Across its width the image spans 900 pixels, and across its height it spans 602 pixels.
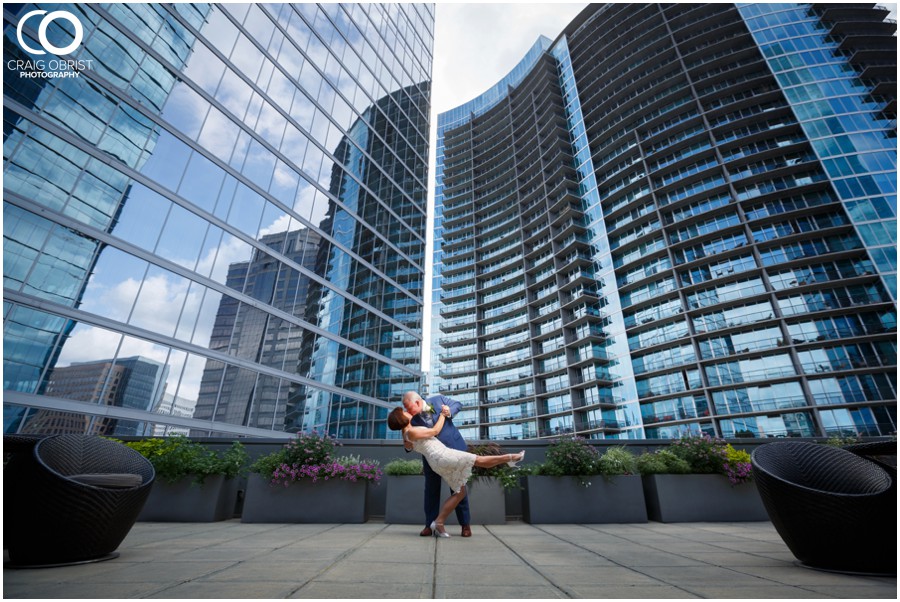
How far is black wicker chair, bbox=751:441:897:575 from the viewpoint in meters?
2.77

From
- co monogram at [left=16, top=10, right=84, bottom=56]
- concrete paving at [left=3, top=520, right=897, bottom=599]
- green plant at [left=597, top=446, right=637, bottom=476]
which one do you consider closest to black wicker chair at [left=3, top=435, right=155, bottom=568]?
concrete paving at [left=3, top=520, right=897, bottom=599]

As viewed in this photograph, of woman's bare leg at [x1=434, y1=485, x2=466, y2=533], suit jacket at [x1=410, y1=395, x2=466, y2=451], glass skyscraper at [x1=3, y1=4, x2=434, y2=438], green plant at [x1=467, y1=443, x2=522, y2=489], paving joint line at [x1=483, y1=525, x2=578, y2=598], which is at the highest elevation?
glass skyscraper at [x1=3, y1=4, x2=434, y2=438]

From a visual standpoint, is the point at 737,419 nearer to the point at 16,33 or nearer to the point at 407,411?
the point at 407,411

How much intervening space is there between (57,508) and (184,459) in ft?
13.3

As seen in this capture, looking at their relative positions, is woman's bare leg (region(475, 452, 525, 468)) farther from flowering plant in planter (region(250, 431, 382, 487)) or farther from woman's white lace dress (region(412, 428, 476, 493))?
flowering plant in planter (region(250, 431, 382, 487))

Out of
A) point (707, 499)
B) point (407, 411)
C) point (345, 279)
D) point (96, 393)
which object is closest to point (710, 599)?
point (407, 411)

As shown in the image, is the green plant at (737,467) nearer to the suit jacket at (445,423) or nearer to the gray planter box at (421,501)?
the gray planter box at (421,501)

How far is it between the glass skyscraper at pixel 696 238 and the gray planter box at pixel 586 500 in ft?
98.9

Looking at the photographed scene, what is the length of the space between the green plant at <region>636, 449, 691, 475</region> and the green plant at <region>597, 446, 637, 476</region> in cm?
19

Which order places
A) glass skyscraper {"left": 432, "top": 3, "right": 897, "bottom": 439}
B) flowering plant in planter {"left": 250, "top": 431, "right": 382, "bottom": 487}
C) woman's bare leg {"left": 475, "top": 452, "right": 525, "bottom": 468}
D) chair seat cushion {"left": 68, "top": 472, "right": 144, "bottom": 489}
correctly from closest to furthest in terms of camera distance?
1. chair seat cushion {"left": 68, "top": 472, "right": 144, "bottom": 489}
2. woman's bare leg {"left": 475, "top": 452, "right": 525, "bottom": 468}
3. flowering plant in planter {"left": 250, "top": 431, "right": 382, "bottom": 487}
4. glass skyscraper {"left": 432, "top": 3, "right": 897, "bottom": 439}

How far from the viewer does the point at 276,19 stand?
70.9 feet

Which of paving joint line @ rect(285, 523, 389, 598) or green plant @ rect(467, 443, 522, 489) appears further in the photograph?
green plant @ rect(467, 443, 522, 489)

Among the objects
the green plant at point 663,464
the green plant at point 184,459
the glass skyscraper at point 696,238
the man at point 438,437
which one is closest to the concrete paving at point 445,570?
the man at point 438,437

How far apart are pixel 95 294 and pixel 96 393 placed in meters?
3.20
